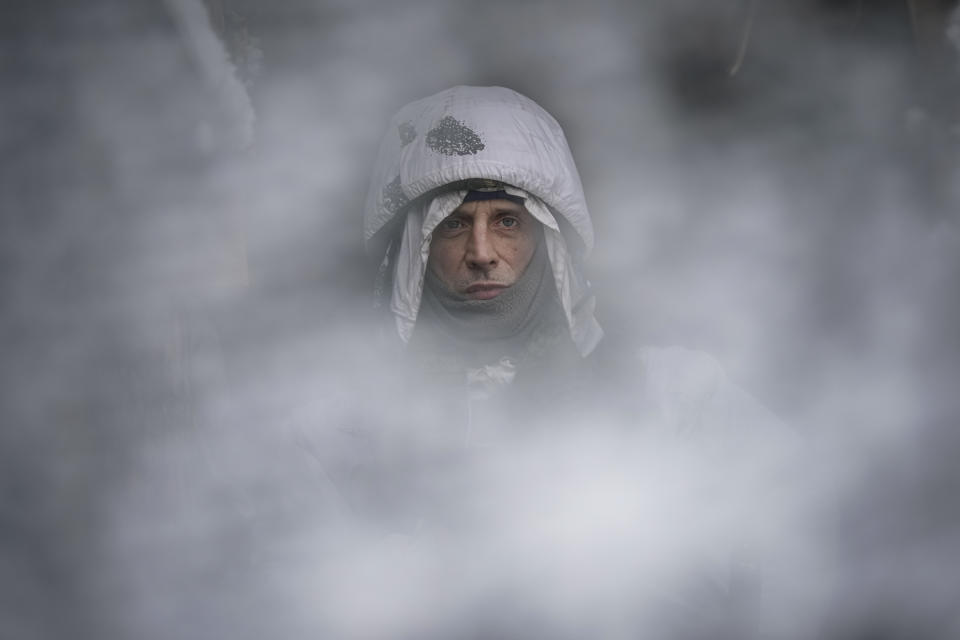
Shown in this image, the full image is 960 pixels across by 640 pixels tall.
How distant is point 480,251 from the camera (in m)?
0.90

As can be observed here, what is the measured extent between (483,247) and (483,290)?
5 cm

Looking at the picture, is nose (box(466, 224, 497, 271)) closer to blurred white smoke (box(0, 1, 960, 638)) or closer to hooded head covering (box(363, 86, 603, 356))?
hooded head covering (box(363, 86, 603, 356))

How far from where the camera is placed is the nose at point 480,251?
0.90 meters

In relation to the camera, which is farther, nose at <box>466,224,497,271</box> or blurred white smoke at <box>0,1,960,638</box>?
nose at <box>466,224,497,271</box>

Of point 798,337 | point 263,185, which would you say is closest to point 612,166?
point 798,337

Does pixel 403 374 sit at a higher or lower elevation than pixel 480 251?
lower

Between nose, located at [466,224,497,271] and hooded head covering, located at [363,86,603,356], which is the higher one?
hooded head covering, located at [363,86,603,356]

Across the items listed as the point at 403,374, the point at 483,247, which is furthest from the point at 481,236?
the point at 403,374

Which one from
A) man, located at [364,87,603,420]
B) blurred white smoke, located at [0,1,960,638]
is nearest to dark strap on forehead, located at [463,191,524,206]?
man, located at [364,87,603,420]

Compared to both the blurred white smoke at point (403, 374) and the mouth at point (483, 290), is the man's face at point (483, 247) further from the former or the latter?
the blurred white smoke at point (403, 374)

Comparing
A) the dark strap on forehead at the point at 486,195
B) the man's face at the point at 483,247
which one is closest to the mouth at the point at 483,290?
the man's face at the point at 483,247

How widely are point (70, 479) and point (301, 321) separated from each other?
0.44 metres

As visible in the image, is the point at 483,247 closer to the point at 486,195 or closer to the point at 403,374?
the point at 486,195

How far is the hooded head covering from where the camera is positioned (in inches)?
35.4
